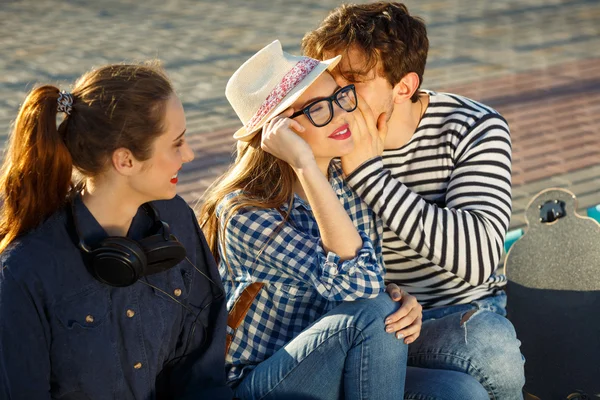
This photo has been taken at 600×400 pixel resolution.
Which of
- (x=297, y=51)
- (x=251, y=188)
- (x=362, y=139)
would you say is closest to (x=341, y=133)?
(x=362, y=139)

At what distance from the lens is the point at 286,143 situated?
2.66 metres

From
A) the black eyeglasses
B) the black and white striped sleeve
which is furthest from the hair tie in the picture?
the black and white striped sleeve

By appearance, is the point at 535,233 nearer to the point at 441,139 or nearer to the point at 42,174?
the point at 441,139

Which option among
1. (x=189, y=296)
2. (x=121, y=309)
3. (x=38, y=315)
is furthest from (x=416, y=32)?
(x=38, y=315)

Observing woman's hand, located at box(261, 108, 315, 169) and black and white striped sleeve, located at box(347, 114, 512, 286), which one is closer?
woman's hand, located at box(261, 108, 315, 169)

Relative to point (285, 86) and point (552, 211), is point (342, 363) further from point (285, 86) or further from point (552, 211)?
point (552, 211)

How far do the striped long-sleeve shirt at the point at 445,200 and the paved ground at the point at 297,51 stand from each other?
2127mm

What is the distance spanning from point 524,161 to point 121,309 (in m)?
4.21

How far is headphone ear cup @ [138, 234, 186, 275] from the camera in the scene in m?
2.35

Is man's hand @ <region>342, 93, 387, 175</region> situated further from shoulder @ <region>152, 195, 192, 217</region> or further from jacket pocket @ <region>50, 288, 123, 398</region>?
jacket pocket @ <region>50, 288, 123, 398</region>

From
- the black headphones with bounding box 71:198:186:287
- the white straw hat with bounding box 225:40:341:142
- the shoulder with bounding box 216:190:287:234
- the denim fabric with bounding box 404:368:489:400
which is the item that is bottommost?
the denim fabric with bounding box 404:368:489:400

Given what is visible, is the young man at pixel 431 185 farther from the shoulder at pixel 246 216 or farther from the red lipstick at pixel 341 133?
the shoulder at pixel 246 216

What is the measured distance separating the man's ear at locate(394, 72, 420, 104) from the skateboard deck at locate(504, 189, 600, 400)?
2.92ft

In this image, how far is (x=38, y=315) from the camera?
221cm
